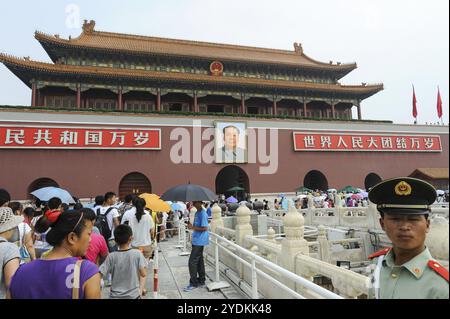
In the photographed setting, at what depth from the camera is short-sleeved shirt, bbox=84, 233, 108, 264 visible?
10.4 feet

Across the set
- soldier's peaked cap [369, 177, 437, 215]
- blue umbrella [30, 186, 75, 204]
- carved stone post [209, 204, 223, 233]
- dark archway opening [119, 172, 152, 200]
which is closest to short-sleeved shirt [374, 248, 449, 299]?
soldier's peaked cap [369, 177, 437, 215]

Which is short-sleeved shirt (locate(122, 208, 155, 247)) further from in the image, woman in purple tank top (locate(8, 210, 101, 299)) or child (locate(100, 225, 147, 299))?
woman in purple tank top (locate(8, 210, 101, 299))

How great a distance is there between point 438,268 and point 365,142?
70.7 feet

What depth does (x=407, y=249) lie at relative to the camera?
1268 mm

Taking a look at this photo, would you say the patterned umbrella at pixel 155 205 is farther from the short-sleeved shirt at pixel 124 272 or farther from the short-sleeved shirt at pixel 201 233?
the short-sleeved shirt at pixel 124 272

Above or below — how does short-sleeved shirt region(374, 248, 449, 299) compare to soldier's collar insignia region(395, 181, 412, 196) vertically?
below

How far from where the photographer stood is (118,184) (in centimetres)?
1641

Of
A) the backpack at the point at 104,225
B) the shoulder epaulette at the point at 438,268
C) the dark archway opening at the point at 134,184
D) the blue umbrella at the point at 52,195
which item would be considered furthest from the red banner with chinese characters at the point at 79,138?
the shoulder epaulette at the point at 438,268

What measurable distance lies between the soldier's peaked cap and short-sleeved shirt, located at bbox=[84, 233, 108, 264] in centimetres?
285

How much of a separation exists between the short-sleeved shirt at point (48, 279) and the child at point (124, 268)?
4.41 feet

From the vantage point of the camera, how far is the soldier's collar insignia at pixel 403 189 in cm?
137

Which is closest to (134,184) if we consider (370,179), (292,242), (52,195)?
(52,195)

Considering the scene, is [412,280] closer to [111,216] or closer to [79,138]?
[111,216]
